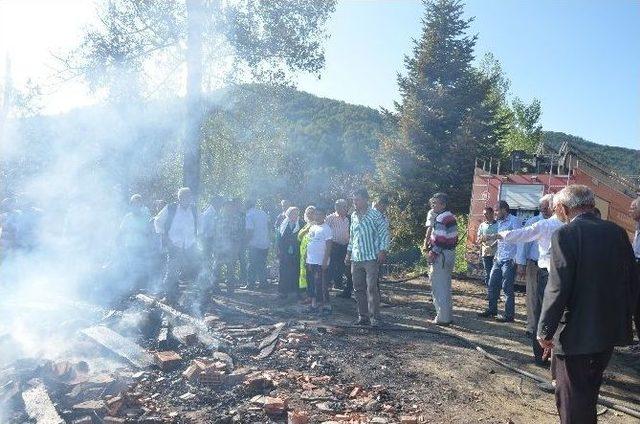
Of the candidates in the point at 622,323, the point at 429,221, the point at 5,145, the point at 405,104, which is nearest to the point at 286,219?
the point at 429,221

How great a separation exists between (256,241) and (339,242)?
208cm

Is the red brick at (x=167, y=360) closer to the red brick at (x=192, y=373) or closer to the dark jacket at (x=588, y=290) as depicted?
the red brick at (x=192, y=373)

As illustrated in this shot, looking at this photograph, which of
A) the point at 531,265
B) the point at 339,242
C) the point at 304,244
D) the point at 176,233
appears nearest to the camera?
the point at 531,265

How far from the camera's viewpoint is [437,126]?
21.7 metres

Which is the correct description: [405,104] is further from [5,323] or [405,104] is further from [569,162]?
[5,323]

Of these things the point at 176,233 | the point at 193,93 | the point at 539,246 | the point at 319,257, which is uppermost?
the point at 193,93

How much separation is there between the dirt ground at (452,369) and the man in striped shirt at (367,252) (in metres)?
0.40

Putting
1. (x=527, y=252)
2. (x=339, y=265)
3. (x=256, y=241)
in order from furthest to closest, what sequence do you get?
(x=256, y=241) < (x=339, y=265) < (x=527, y=252)

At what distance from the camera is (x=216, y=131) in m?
14.8

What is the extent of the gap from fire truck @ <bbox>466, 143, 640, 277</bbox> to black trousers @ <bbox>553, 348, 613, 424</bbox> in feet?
24.1

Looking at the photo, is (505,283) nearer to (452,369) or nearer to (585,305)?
(452,369)

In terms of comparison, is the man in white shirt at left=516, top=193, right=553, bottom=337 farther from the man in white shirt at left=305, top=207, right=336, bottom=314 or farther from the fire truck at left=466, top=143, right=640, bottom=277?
the fire truck at left=466, top=143, right=640, bottom=277

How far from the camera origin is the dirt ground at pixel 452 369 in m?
4.68

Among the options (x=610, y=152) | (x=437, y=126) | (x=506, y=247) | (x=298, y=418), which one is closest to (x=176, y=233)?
(x=298, y=418)
